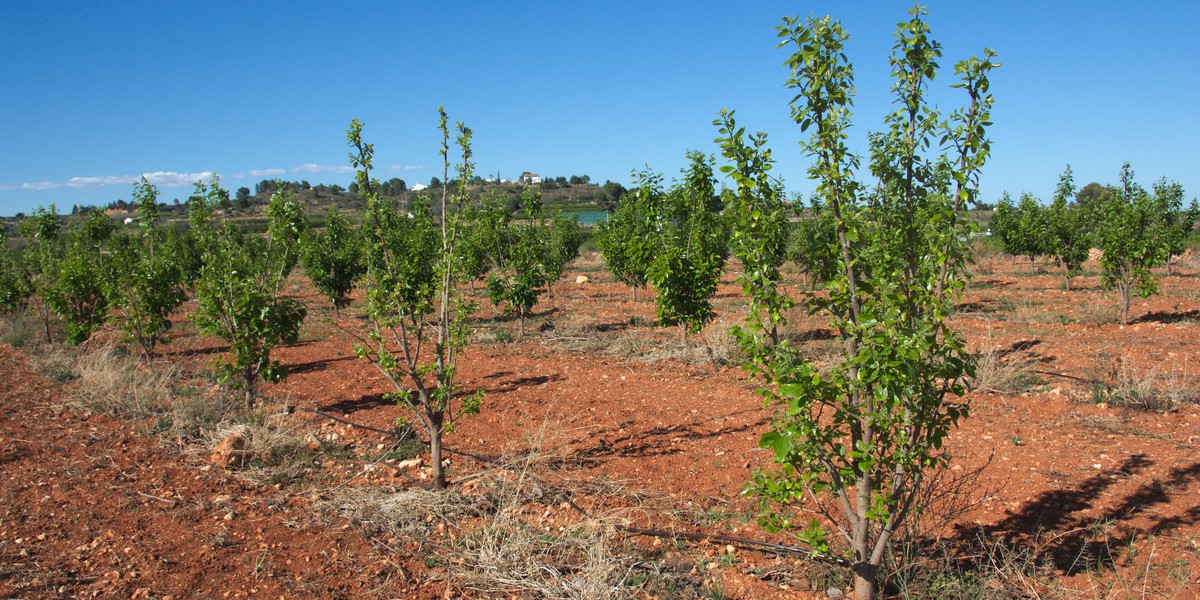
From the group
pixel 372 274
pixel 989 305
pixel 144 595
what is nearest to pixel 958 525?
pixel 372 274

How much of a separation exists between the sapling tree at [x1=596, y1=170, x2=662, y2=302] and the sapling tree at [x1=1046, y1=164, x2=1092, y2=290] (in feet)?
33.6

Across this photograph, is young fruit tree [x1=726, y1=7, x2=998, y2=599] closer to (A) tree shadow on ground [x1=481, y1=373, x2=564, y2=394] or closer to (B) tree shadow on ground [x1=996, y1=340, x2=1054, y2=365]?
(A) tree shadow on ground [x1=481, y1=373, x2=564, y2=394]

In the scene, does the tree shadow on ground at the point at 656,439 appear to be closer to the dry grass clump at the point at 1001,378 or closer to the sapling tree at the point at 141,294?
the dry grass clump at the point at 1001,378

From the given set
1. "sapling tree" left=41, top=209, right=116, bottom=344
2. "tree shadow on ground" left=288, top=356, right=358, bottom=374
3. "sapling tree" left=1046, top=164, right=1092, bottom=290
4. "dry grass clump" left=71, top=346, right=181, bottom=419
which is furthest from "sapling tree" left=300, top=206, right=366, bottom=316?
"sapling tree" left=1046, top=164, right=1092, bottom=290

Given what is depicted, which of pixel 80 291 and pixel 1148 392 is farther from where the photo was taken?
pixel 80 291

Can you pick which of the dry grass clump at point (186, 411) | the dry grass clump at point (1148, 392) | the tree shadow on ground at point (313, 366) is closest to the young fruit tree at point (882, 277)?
the dry grass clump at point (186, 411)

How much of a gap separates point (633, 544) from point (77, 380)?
7727mm

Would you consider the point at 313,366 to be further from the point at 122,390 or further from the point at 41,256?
the point at 41,256

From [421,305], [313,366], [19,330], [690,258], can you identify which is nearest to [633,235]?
[690,258]

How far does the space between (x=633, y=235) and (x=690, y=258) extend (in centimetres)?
307

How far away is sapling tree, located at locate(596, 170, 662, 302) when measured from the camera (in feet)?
37.5

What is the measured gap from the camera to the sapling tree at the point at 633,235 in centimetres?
1144

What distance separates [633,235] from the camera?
1262cm

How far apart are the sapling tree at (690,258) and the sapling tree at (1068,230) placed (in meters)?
10.4
